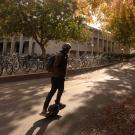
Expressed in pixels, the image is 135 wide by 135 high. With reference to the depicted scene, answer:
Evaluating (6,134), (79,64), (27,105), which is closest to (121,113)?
(27,105)

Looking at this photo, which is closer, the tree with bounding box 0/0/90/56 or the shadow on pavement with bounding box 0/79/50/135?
the shadow on pavement with bounding box 0/79/50/135

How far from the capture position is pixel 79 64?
1123 inches

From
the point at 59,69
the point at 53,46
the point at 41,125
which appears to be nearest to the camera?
the point at 41,125

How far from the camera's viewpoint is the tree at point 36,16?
3003 centimetres

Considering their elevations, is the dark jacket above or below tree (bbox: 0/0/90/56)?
below

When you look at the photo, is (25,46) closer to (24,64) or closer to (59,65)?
(24,64)

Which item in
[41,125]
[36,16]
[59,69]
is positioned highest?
[36,16]

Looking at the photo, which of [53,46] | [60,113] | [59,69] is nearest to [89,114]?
[60,113]

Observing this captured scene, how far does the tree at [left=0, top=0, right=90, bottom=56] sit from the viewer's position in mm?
30031

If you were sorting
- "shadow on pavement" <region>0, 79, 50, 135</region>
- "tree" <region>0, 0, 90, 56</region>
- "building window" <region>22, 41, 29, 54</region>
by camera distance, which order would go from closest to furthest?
"shadow on pavement" <region>0, 79, 50, 135</region>
"tree" <region>0, 0, 90, 56</region>
"building window" <region>22, 41, 29, 54</region>

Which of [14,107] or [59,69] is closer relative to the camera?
[59,69]

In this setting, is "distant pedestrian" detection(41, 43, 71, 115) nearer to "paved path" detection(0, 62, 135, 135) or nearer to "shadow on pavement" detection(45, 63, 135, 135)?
"paved path" detection(0, 62, 135, 135)

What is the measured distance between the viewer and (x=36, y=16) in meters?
30.6

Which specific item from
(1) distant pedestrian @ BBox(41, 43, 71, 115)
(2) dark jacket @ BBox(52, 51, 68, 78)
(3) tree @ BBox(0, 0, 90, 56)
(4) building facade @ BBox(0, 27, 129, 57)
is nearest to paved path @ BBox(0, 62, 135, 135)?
(1) distant pedestrian @ BBox(41, 43, 71, 115)
